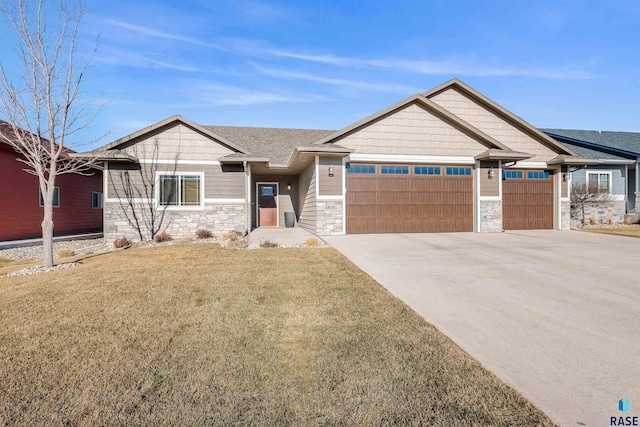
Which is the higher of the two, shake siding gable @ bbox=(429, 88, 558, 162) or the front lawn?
shake siding gable @ bbox=(429, 88, 558, 162)

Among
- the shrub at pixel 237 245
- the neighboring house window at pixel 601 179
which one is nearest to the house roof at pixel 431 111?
the shrub at pixel 237 245

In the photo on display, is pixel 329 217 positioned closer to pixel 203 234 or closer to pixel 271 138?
pixel 203 234

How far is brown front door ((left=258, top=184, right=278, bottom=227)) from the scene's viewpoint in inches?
662

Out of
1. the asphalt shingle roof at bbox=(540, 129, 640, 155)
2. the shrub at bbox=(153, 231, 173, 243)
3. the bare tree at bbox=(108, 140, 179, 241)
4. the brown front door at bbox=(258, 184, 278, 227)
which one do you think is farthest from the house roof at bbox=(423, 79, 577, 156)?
the shrub at bbox=(153, 231, 173, 243)

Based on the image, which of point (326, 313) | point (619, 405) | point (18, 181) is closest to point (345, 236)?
point (326, 313)

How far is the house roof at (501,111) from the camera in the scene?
13438mm

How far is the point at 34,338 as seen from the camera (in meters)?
3.20

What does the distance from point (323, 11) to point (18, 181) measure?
13.4m

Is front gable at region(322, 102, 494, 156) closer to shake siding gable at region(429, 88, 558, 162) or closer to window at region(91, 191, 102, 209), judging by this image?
shake siding gable at region(429, 88, 558, 162)

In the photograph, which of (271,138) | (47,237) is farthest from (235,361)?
(271,138)

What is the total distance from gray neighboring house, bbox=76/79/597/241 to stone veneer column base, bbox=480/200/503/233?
0.04 m

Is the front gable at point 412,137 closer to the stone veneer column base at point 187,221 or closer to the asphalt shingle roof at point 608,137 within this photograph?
the stone veneer column base at point 187,221

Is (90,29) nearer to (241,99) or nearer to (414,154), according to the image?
(241,99)

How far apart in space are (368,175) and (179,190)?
7.44 meters
